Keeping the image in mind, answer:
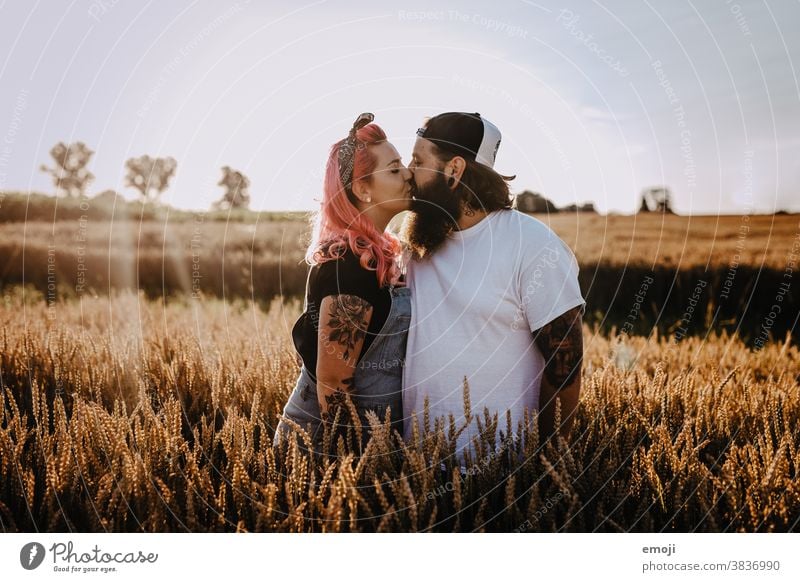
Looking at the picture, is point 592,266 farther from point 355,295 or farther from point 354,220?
point 355,295

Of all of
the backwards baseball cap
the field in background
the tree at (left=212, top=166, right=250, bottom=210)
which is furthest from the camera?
the field in background

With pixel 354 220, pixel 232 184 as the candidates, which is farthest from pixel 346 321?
pixel 232 184

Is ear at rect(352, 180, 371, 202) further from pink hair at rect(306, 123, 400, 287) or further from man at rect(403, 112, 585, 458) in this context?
man at rect(403, 112, 585, 458)

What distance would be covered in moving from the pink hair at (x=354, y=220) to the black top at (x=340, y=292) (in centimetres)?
5

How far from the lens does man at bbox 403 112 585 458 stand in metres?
2.66

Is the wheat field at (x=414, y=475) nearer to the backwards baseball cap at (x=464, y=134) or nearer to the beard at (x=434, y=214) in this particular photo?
the beard at (x=434, y=214)

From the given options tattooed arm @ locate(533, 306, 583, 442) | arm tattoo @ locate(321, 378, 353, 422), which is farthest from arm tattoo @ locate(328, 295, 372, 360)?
tattooed arm @ locate(533, 306, 583, 442)

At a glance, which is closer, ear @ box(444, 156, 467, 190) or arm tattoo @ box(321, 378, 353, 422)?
arm tattoo @ box(321, 378, 353, 422)

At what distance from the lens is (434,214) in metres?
2.80

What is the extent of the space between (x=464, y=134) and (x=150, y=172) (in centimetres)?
170

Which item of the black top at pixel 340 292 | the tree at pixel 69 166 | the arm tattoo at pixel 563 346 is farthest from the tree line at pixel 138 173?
the arm tattoo at pixel 563 346

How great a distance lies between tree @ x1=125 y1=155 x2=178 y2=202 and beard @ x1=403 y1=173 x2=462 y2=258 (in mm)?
1293

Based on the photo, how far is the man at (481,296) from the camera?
266 cm
